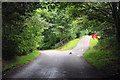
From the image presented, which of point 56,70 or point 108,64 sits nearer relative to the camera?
point 56,70

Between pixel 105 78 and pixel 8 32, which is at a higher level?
pixel 8 32

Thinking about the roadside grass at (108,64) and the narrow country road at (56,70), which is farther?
the roadside grass at (108,64)

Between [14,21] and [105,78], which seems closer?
[105,78]

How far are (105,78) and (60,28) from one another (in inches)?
948

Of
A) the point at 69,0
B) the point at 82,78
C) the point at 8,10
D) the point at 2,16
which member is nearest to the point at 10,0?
the point at 8,10

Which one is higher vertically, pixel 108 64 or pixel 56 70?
pixel 108 64

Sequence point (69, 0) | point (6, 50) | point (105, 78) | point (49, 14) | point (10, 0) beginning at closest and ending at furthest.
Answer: point (105, 78), point (10, 0), point (69, 0), point (6, 50), point (49, 14)

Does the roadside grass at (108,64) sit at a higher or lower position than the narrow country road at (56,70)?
higher

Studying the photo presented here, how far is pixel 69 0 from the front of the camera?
7668 millimetres

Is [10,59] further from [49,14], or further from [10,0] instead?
[49,14]

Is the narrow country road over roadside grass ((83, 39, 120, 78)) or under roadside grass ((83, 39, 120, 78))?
under

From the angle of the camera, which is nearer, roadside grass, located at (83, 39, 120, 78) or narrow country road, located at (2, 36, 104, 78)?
narrow country road, located at (2, 36, 104, 78)

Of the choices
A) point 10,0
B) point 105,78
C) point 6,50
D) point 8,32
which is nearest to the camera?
point 105,78

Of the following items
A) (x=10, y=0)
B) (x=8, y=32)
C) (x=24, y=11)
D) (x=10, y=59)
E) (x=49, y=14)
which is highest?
(x=49, y=14)
